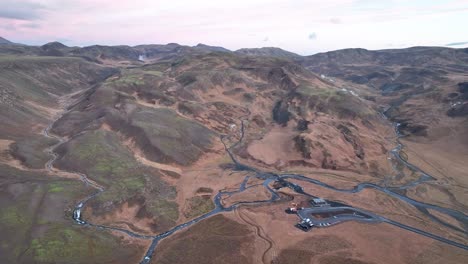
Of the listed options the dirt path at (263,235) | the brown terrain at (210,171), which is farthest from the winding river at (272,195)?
the dirt path at (263,235)

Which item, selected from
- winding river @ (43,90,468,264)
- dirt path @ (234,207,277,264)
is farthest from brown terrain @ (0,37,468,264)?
winding river @ (43,90,468,264)

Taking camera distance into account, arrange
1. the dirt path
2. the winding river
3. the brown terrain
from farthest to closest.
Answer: the winding river → the brown terrain → the dirt path

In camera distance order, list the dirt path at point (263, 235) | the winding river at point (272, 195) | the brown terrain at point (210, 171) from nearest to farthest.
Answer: the dirt path at point (263, 235)
the brown terrain at point (210, 171)
the winding river at point (272, 195)

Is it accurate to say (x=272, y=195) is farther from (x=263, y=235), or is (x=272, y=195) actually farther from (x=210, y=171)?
(x=210, y=171)

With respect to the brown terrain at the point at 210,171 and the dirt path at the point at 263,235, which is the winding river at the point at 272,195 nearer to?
the brown terrain at the point at 210,171

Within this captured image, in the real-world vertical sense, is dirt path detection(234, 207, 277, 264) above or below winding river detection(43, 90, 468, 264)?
below

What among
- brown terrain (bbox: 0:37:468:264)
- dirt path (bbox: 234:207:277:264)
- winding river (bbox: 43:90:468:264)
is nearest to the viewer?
dirt path (bbox: 234:207:277:264)

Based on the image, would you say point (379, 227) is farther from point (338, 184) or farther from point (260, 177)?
point (260, 177)

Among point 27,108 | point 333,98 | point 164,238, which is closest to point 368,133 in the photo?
point 333,98

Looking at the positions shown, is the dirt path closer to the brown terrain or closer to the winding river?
the brown terrain
